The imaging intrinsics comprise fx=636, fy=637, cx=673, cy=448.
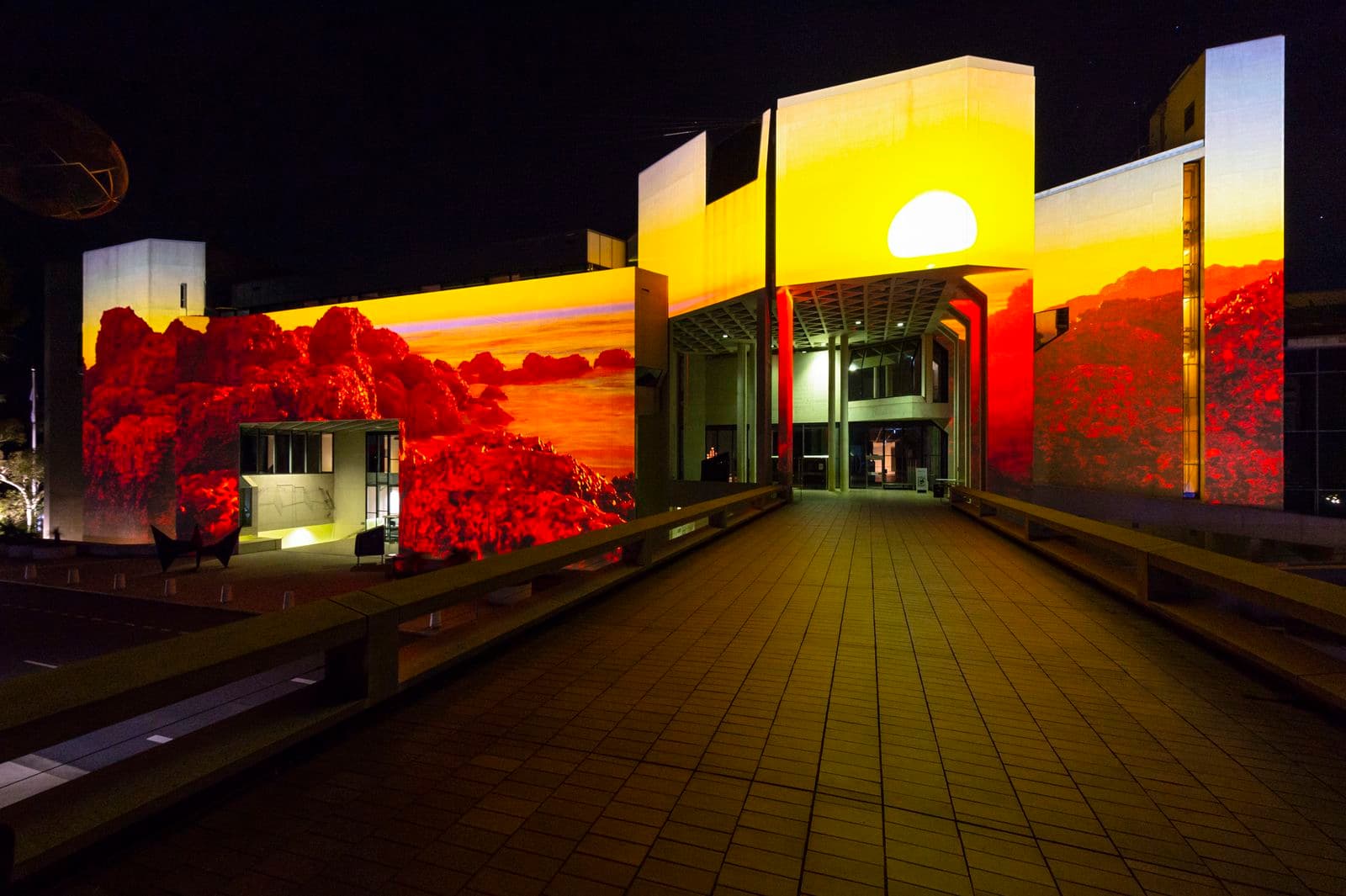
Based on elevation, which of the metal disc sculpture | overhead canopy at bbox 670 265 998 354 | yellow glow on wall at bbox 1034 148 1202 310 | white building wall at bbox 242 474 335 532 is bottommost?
white building wall at bbox 242 474 335 532

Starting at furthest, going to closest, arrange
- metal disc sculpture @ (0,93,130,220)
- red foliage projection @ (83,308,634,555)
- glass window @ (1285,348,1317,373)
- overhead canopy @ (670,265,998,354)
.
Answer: red foliage projection @ (83,308,634,555) < glass window @ (1285,348,1317,373) < overhead canopy @ (670,265,998,354) < metal disc sculpture @ (0,93,130,220)

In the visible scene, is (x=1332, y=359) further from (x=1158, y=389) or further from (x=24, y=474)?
(x=24, y=474)

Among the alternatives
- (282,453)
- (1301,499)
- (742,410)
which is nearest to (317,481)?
(282,453)

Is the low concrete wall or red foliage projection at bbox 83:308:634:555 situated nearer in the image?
the low concrete wall

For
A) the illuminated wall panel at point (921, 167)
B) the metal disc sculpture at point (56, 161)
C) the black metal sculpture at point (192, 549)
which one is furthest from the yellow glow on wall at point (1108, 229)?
the black metal sculpture at point (192, 549)

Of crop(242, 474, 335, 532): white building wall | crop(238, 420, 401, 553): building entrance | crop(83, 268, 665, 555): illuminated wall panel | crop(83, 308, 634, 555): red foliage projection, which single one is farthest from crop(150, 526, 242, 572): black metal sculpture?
crop(83, 268, 665, 555): illuminated wall panel

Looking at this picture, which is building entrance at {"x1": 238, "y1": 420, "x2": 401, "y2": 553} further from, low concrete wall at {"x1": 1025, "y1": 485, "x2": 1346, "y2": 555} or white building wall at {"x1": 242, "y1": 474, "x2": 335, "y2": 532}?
low concrete wall at {"x1": 1025, "y1": 485, "x2": 1346, "y2": 555}

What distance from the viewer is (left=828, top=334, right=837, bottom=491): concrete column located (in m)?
28.9

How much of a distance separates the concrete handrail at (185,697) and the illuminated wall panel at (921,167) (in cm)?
1733

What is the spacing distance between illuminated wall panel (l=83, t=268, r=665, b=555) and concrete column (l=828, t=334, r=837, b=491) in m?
8.78

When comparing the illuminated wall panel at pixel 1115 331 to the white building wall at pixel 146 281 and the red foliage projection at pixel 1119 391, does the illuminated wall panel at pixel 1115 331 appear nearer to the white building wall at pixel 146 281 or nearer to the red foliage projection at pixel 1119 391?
the red foliage projection at pixel 1119 391

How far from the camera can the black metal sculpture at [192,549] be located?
80.1 feet

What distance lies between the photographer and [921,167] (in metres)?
18.1

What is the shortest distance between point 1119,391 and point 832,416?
10.8 metres
